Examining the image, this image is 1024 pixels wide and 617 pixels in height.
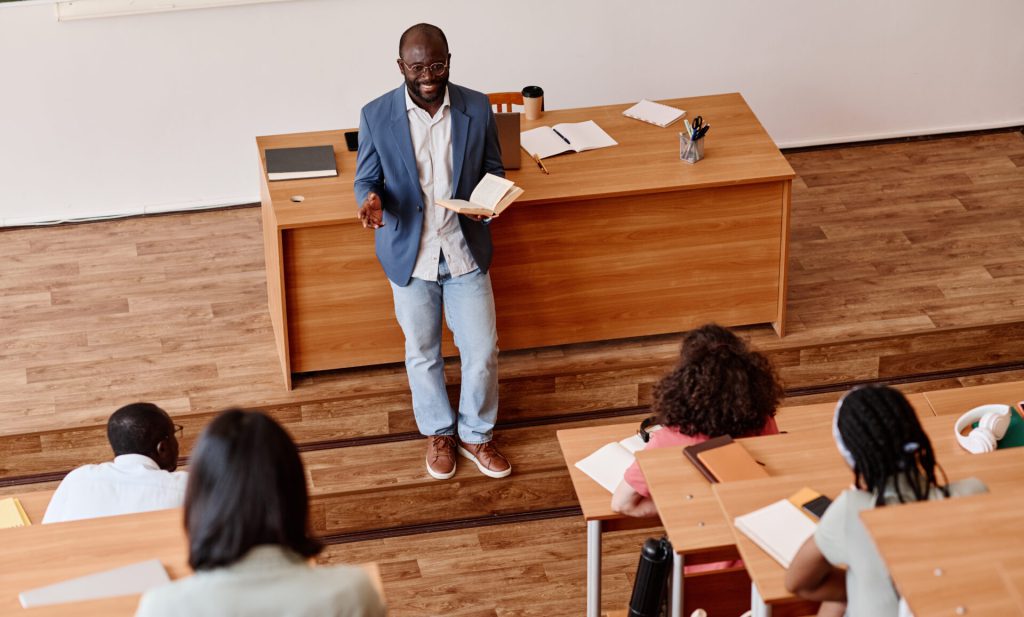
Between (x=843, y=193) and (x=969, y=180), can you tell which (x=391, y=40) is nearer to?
(x=843, y=193)

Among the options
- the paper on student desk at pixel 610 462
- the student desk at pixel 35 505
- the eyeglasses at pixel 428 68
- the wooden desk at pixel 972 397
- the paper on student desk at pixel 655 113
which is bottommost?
the paper on student desk at pixel 610 462

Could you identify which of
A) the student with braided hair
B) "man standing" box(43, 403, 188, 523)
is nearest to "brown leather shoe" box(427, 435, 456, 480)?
"man standing" box(43, 403, 188, 523)

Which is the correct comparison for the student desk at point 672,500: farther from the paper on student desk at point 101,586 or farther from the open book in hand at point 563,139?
the open book in hand at point 563,139

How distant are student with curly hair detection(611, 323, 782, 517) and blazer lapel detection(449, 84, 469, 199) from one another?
4.10 ft

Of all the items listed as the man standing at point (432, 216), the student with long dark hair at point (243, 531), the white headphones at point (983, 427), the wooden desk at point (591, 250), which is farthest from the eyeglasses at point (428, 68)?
the student with long dark hair at point (243, 531)

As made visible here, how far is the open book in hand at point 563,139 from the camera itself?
4609 mm

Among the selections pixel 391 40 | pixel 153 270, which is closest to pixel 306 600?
pixel 153 270

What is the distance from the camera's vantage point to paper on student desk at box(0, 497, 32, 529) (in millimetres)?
3184

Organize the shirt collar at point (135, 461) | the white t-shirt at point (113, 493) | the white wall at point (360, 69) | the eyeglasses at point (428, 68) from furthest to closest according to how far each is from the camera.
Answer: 1. the white wall at point (360, 69)
2. the eyeglasses at point (428, 68)
3. the shirt collar at point (135, 461)
4. the white t-shirt at point (113, 493)

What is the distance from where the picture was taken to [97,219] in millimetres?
5559

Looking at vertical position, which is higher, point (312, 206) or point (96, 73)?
point (96, 73)

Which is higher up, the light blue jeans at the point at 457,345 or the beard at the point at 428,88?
the beard at the point at 428,88

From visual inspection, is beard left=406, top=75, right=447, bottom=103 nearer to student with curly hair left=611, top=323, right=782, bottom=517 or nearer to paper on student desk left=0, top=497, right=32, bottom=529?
student with curly hair left=611, top=323, right=782, bottom=517

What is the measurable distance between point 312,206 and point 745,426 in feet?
6.16
